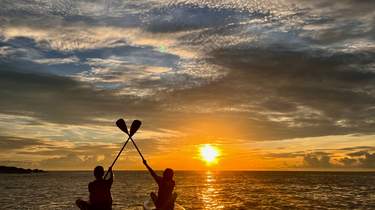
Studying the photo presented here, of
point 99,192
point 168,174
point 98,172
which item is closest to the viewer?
point 98,172

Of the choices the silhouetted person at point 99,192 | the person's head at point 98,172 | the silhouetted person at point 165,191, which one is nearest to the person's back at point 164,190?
the silhouetted person at point 165,191

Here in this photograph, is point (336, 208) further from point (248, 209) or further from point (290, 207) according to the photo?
point (248, 209)

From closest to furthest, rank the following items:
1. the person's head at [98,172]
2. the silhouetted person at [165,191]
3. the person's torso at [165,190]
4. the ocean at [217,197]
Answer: the person's head at [98,172] < the silhouetted person at [165,191] < the person's torso at [165,190] < the ocean at [217,197]

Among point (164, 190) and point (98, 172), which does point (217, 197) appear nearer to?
point (164, 190)

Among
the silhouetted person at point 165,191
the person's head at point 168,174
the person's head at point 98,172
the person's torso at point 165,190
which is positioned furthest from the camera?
the person's torso at point 165,190

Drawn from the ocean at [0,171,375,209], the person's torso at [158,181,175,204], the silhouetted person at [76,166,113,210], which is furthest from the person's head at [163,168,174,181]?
the ocean at [0,171,375,209]

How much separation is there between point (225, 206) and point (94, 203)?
3229 cm

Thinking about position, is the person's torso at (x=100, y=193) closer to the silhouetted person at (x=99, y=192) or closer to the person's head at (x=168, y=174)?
the silhouetted person at (x=99, y=192)

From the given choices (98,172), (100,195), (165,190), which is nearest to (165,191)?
(165,190)

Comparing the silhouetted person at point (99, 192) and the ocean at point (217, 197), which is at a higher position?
the silhouetted person at point (99, 192)

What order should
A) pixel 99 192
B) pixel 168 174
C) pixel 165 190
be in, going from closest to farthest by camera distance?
pixel 99 192, pixel 168 174, pixel 165 190

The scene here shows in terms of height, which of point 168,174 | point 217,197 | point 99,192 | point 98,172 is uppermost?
point 98,172

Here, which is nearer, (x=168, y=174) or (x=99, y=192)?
(x=99, y=192)

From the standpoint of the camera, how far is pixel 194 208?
44688 mm
